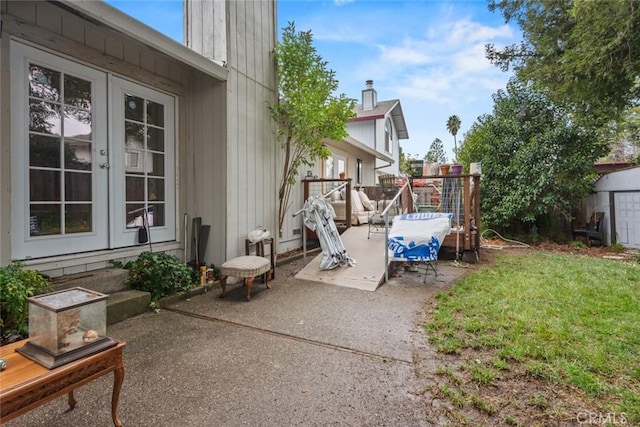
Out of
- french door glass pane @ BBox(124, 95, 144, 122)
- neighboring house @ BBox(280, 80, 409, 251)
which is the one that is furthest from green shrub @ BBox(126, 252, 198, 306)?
neighboring house @ BBox(280, 80, 409, 251)

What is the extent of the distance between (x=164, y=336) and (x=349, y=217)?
477 centimetres

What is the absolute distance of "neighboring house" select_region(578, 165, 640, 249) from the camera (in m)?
7.33

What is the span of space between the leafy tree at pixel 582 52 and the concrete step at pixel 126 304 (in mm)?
7442

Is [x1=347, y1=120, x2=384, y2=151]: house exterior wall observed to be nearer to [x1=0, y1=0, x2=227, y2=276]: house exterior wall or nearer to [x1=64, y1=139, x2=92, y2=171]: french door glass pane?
[x1=0, y1=0, x2=227, y2=276]: house exterior wall

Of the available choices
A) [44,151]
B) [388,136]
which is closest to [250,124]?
[44,151]

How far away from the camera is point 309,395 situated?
2.02 metres

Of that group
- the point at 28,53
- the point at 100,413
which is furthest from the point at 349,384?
the point at 28,53

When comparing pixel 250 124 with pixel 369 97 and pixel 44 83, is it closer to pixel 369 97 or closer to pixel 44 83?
pixel 44 83

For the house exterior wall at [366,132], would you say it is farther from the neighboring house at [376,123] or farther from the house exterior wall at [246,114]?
the house exterior wall at [246,114]

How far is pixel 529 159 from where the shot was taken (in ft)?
26.3

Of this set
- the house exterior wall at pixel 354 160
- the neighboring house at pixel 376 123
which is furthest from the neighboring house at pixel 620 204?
the neighboring house at pixel 376 123

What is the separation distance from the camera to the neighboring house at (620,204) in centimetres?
733
